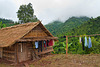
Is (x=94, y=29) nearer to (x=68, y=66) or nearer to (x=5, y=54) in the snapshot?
(x=68, y=66)

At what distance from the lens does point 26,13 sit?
2602cm

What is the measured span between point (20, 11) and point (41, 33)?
1761 centimetres

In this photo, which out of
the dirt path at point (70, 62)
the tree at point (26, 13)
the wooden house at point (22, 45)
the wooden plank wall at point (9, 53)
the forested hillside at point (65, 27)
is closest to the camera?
the dirt path at point (70, 62)

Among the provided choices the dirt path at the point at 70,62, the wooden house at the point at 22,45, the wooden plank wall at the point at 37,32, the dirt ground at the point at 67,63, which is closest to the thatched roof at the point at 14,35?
the wooden house at the point at 22,45

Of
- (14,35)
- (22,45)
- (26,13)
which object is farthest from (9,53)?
(26,13)

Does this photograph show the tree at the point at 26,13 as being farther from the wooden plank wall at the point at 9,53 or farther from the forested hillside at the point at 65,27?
the wooden plank wall at the point at 9,53

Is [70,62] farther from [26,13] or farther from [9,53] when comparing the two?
[26,13]

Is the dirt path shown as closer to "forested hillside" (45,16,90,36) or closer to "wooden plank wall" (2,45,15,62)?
"wooden plank wall" (2,45,15,62)

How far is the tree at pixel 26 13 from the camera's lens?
24.6 meters

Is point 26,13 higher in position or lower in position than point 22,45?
higher

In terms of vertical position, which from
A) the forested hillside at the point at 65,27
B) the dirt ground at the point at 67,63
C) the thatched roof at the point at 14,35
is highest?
the forested hillside at the point at 65,27

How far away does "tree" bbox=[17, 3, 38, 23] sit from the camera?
2456 cm

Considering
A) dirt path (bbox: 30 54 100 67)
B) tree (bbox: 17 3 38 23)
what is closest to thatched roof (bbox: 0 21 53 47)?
dirt path (bbox: 30 54 100 67)

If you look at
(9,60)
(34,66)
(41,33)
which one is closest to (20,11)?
(41,33)
